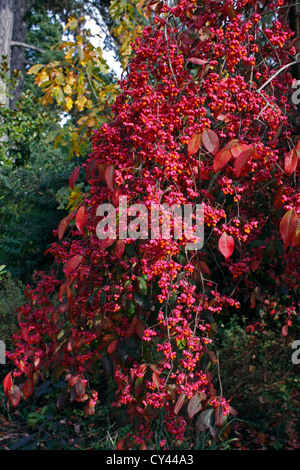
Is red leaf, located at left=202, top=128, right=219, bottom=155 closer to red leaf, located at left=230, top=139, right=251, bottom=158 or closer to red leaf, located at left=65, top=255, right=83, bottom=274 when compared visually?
red leaf, located at left=230, top=139, right=251, bottom=158

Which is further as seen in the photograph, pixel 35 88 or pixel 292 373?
pixel 35 88

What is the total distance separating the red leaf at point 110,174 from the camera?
4.72 feet

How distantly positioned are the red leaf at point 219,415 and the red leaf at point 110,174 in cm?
94

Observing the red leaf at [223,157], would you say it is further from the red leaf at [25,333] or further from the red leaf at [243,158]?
the red leaf at [25,333]

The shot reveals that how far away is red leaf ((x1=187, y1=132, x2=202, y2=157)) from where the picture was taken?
1406 millimetres

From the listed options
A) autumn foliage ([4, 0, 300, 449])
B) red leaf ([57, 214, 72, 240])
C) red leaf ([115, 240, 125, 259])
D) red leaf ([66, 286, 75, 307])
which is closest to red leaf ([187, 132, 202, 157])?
autumn foliage ([4, 0, 300, 449])

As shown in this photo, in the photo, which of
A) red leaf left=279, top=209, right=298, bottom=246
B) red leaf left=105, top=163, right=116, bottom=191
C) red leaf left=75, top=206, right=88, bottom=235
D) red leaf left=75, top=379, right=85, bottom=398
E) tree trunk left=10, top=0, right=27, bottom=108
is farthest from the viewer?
tree trunk left=10, top=0, right=27, bottom=108

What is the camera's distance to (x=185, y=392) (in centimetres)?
153

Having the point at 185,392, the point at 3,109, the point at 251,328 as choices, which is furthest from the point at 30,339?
the point at 3,109

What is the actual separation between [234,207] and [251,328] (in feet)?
3.04

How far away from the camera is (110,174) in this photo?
4.77ft

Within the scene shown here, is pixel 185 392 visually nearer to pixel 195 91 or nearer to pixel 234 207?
pixel 234 207

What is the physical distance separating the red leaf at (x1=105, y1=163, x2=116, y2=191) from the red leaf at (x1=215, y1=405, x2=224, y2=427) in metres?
0.94
